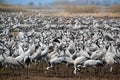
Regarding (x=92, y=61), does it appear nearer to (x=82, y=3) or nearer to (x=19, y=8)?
(x=82, y=3)

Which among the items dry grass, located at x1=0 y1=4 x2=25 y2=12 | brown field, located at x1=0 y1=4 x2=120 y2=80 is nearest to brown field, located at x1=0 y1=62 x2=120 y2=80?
brown field, located at x1=0 y1=4 x2=120 y2=80

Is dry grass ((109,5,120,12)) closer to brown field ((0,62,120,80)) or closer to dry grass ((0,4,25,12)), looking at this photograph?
dry grass ((0,4,25,12))

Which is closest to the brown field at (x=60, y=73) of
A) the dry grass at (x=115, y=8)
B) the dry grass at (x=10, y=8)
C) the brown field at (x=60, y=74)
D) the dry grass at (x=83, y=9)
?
the brown field at (x=60, y=74)

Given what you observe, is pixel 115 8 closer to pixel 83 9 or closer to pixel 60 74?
pixel 83 9

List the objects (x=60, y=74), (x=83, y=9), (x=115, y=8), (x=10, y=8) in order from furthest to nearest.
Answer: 1. (x=10, y=8)
2. (x=83, y=9)
3. (x=115, y=8)
4. (x=60, y=74)

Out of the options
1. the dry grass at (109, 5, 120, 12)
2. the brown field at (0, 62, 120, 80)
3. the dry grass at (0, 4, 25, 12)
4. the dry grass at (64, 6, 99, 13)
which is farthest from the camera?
the dry grass at (0, 4, 25, 12)

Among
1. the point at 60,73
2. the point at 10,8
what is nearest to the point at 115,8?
the point at 10,8

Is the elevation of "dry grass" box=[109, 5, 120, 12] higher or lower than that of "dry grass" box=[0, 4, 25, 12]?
Result: higher

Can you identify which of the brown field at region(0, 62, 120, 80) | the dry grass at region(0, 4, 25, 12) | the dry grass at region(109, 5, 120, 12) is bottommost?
the dry grass at region(0, 4, 25, 12)

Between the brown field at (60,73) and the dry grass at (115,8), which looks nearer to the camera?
the brown field at (60,73)

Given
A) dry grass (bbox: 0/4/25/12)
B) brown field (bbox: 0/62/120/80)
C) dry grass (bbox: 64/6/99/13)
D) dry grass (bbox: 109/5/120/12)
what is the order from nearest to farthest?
brown field (bbox: 0/62/120/80), dry grass (bbox: 109/5/120/12), dry grass (bbox: 64/6/99/13), dry grass (bbox: 0/4/25/12)

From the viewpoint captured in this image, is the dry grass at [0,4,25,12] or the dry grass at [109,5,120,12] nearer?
the dry grass at [109,5,120,12]

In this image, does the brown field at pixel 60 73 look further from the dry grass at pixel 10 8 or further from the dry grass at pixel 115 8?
the dry grass at pixel 10 8

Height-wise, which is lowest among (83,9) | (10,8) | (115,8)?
(10,8)
